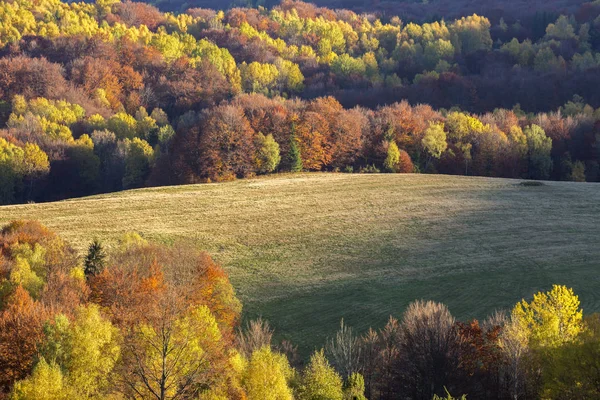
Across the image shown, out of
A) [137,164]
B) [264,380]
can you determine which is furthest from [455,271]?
[137,164]

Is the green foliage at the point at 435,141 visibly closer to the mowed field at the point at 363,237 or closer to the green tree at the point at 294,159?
the mowed field at the point at 363,237

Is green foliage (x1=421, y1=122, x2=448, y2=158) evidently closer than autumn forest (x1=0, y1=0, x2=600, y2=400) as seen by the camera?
No

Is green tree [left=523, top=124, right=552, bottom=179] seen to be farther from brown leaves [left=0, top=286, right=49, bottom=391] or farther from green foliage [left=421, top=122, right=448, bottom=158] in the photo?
brown leaves [left=0, top=286, right=49, bottom=391]

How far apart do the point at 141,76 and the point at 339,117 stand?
270 ft

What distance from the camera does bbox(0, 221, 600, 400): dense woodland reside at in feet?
111

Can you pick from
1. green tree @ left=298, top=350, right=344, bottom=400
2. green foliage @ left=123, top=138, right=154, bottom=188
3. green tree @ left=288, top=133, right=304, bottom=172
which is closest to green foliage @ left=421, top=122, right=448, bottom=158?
green tree @ left=288, top=133, right=304, bottom=172

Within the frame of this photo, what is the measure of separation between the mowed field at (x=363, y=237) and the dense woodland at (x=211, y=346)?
439 centimetres

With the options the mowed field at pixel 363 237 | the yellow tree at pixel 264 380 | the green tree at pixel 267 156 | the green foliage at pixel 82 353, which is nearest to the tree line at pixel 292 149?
the green tree at pixel 267 156

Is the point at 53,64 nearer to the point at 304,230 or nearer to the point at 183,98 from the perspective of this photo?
the point at 183,98

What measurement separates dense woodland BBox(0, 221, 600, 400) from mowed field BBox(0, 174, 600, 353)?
4394mm

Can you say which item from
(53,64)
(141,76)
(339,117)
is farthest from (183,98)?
(339,117)

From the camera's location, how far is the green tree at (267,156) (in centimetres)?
10388

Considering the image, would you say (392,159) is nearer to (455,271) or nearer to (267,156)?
(267,156)

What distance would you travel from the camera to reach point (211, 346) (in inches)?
1419
